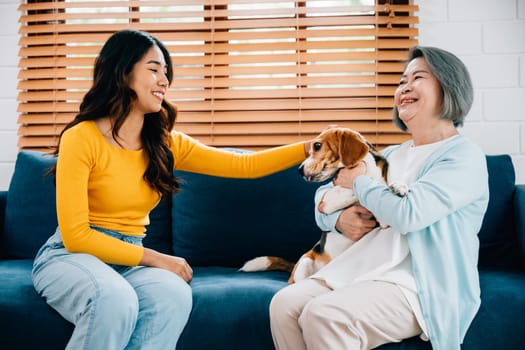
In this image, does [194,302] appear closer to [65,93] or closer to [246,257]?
[246,257]

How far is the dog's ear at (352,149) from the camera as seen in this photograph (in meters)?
1.74

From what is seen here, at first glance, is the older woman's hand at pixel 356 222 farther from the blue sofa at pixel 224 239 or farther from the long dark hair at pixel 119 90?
the long dark hair at pixel 119 90

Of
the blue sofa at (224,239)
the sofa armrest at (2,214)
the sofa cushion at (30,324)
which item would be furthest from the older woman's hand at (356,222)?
the sofa armrest at (2,214)

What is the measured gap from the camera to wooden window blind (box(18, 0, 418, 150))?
2.56 m

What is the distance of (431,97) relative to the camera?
1.68 meters

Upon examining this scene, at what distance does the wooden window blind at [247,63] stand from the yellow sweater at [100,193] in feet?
2.32

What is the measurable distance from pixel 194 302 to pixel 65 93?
1.45 meters

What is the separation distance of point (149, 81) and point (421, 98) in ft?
2.82

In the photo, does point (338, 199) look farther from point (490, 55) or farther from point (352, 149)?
point (490, 55)

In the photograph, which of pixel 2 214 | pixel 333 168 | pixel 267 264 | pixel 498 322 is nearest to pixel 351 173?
pixel 333 168

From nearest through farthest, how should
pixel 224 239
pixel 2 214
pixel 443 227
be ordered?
pixel 443 227, pixel 224 239, pixel 2 214

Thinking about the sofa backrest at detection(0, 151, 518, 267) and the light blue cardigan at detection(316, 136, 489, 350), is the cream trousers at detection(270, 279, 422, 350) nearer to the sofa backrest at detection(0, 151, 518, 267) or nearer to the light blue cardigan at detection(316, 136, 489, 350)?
the light blue cardigan at detection(316, 136, 489, 350)

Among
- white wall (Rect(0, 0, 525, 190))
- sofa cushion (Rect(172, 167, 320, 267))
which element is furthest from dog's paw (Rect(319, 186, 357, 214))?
white wall (Rect(0, 0, 525, 190))

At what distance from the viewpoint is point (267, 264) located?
2025mm
